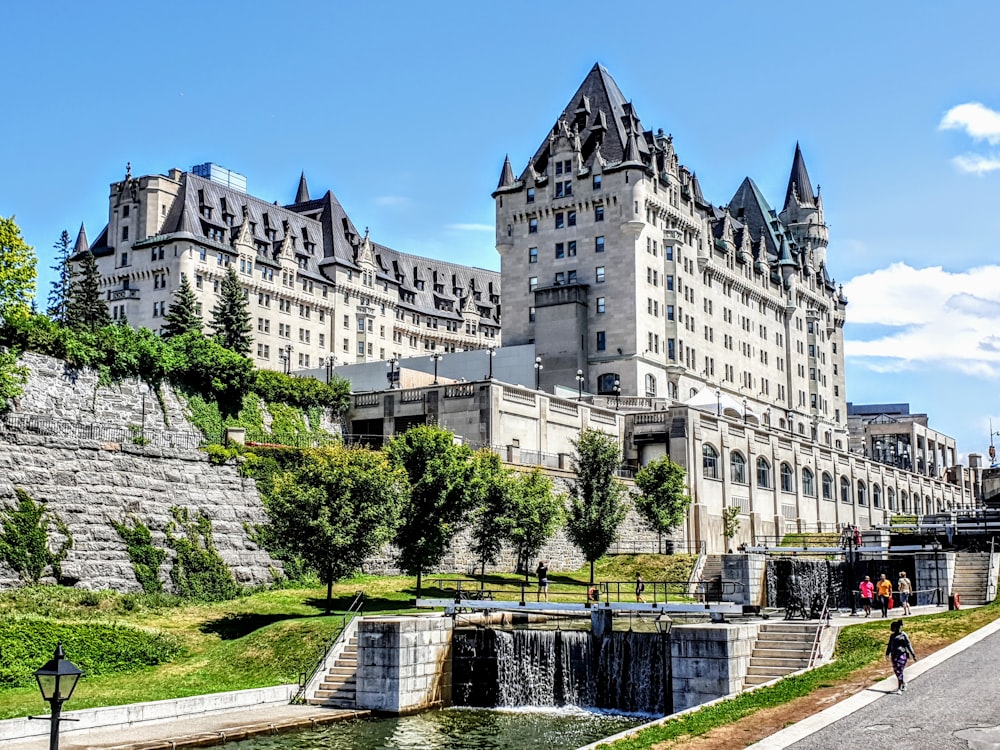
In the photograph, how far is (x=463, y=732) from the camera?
33.7 metres

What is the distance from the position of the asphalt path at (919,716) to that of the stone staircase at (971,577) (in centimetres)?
1854

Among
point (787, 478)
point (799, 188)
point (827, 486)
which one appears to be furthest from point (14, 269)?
point (799, 188)

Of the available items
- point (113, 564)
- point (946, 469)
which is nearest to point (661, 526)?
point (113, 564)

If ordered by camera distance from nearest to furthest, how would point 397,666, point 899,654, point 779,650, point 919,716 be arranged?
point 919,716 < point 899,654 < point 779,650 < point 397,666

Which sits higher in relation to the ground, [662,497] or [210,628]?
[662,497]

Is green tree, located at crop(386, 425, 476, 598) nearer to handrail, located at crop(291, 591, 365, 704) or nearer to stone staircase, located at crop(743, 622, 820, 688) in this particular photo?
handrail, located at crop(291, 591, 365, 704)

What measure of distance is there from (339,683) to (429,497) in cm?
1355

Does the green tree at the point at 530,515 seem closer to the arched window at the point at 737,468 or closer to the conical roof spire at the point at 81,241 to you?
the arched window at the point at 737,468

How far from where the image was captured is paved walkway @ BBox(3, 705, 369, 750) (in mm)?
29312

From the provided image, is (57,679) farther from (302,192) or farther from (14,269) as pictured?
(302,192)

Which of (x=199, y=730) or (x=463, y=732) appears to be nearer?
(x=199, y=730)

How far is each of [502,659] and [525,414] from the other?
34.6 metres

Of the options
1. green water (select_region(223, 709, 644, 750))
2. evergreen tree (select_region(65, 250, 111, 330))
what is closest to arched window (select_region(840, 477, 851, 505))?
evergreen tree (select_region(65, 250, 111, 330))

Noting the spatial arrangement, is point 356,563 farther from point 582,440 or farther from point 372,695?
point 582,440
